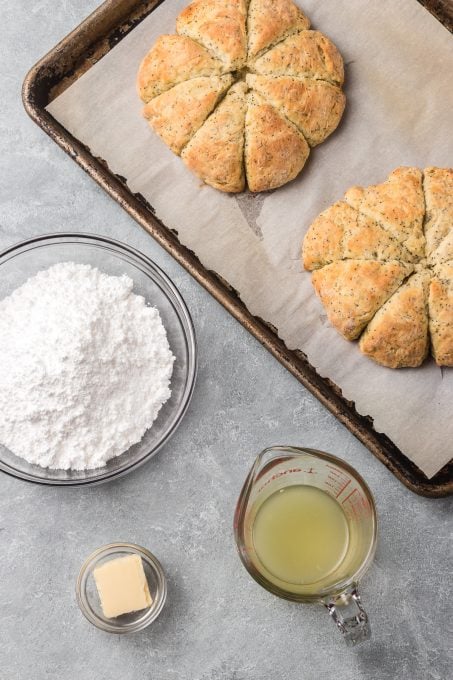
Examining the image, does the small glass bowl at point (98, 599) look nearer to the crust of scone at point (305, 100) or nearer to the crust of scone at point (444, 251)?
the crust of scone at point (444, 251)

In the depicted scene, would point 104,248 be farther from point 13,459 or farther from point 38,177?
point 13,459

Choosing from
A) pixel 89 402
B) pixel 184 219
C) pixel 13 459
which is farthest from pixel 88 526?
pixel 184 219

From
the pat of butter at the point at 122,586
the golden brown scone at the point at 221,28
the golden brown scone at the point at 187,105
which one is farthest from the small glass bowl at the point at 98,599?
the golden brown scone at the point at 221,28

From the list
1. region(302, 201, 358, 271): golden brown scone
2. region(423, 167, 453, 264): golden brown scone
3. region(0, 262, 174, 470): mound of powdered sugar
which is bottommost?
region(423, 167, 453, 264): golden brown scone

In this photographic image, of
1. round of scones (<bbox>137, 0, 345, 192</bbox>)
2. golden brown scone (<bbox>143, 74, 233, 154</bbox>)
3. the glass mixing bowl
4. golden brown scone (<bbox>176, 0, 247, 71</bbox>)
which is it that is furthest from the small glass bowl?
golden brown scone (<bbox>176, 0, 247, 71</bbox>)

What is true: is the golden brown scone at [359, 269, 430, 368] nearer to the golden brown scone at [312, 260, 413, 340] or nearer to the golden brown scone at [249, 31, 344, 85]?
the golden brown scone at [312, 260, 413, 340]
